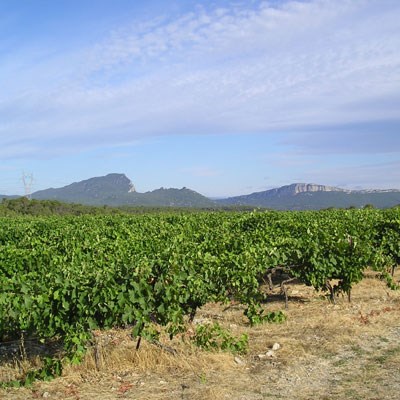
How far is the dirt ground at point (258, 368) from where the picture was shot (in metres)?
5.86

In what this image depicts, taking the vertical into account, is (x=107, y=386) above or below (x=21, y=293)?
below

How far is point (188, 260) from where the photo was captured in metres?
7.60

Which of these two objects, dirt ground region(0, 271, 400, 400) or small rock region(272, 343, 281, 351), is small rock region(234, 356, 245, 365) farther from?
small rock region(272, 343, 281, 351)

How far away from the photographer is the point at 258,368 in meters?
6.71

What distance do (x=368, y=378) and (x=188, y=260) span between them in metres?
3.27

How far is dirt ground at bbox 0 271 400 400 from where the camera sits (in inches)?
231

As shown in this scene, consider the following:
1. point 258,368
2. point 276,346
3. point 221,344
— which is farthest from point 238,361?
point 276,346

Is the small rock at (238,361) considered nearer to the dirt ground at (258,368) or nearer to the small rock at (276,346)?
the dirt ground at (258,368)

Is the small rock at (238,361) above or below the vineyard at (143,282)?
below

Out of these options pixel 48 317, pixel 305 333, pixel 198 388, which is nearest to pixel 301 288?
pixel 305 333

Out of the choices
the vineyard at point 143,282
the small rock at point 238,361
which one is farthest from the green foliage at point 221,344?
the small rock at point 238,361

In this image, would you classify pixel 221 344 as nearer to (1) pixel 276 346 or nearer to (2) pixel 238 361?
(2) pixel 238 361

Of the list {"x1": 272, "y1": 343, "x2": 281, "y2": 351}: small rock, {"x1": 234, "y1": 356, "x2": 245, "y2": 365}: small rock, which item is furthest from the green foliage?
{"x1": 272, "y1": 343, "x2": 281, "y2": 351}: small rock

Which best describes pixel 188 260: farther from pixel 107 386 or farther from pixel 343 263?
pixel 343 263
